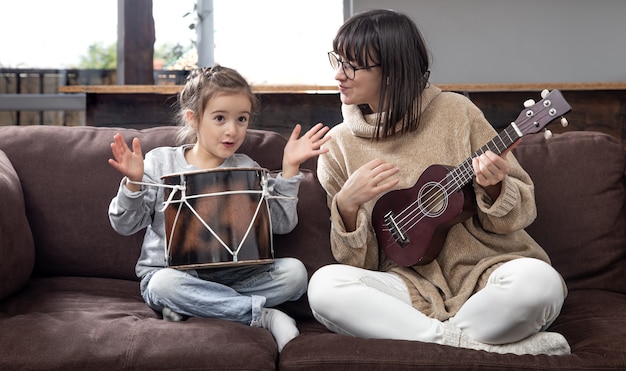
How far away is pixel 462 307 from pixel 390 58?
0.76 meters

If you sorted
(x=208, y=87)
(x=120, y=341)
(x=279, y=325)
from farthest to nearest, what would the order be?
(x=208, y=87), (x=279, y=325), (x=120, y=341)

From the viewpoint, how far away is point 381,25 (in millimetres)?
2305

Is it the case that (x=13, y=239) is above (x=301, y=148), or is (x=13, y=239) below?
below

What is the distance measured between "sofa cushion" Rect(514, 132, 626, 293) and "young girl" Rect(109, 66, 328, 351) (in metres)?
0.74

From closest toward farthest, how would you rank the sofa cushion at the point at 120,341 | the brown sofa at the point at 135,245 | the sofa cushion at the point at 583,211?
the sofa cushion at the point at 120,341 → the brown sofa at the point at 135,245 → the sofa cushion at the point at 583,211

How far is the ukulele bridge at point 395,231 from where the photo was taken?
2205 millimetres

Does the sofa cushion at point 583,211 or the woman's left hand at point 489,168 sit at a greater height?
the woman's left hand at point 489,168

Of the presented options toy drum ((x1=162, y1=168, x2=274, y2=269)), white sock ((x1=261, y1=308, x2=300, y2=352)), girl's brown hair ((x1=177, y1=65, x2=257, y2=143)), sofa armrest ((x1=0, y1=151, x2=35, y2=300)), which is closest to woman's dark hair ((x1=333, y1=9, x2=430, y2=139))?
girl's brown hair ((x1=177, y1=65, x2=257, y2=143))

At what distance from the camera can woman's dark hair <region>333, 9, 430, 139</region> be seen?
230cm

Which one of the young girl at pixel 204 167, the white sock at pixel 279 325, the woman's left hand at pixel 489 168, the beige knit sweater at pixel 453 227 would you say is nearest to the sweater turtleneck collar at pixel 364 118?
the beige knit sweater at pixel 453 227

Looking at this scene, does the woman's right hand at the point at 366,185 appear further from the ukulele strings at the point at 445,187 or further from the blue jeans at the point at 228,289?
the blue jeans at the point at 228,289

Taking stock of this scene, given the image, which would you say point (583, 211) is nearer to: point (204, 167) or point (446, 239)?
point (446, 239)

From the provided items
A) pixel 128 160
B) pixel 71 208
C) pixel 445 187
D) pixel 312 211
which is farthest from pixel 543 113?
pixel 71 208

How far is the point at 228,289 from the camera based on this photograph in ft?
7.24
